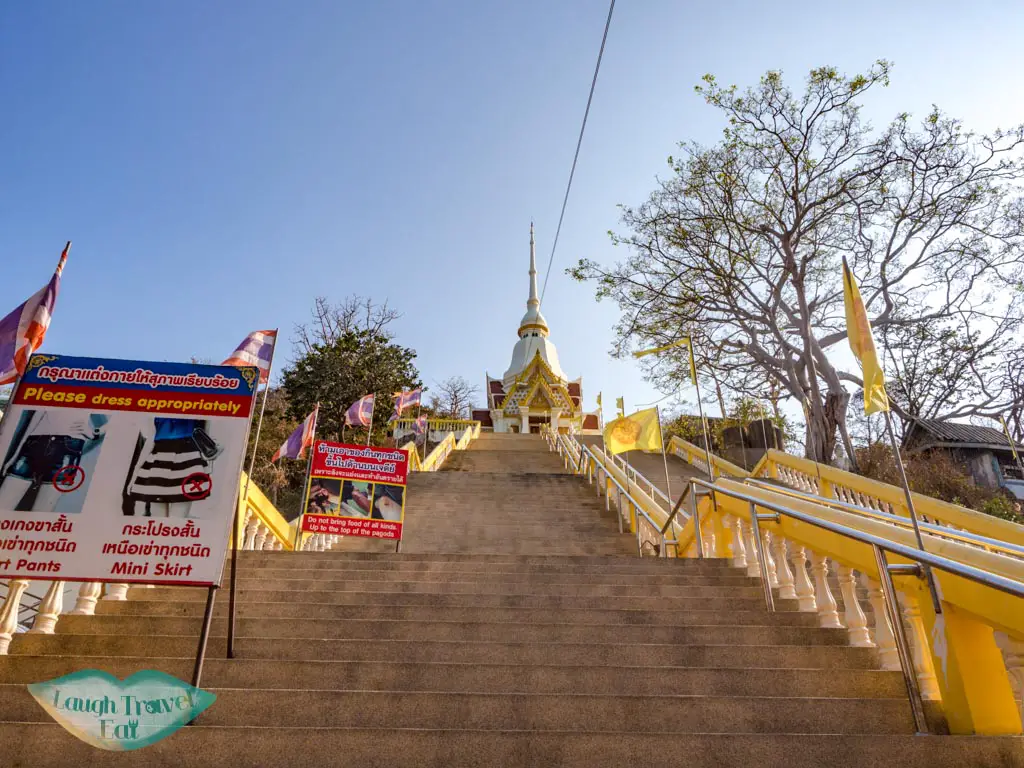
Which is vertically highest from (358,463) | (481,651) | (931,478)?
(931,478)

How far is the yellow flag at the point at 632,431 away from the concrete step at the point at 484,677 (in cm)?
598

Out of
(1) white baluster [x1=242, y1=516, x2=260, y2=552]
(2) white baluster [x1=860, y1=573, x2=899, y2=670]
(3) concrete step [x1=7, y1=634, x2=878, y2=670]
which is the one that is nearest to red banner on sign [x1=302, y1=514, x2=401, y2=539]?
(1) white baluster [x1=242, y1=516, x2=260, y2=552]

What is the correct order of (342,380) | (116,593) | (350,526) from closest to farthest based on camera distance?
1. (116,593)
2. (350,526)
3. (342,380)

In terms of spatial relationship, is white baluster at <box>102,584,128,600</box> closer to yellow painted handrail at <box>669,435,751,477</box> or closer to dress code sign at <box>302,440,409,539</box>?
dress code sign at <box>302,440,409,539</box>

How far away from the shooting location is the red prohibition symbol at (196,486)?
3.44 meters

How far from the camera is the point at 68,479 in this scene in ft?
11.1

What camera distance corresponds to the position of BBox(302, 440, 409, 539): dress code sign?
7949 millimetres

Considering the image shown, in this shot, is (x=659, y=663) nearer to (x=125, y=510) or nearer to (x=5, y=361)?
(x=125, y=510)

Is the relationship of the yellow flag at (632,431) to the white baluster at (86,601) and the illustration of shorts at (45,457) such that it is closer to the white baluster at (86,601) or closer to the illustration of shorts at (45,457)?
the white baluster at (86,601)

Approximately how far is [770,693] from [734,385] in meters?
15.8

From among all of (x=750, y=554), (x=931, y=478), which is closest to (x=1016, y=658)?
(x=750, y=554)

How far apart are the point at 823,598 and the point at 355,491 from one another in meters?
6.18

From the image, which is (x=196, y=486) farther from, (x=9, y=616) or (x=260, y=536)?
(x=260, y=536)

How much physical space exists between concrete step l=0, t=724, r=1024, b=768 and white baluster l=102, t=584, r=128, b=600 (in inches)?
83.9
